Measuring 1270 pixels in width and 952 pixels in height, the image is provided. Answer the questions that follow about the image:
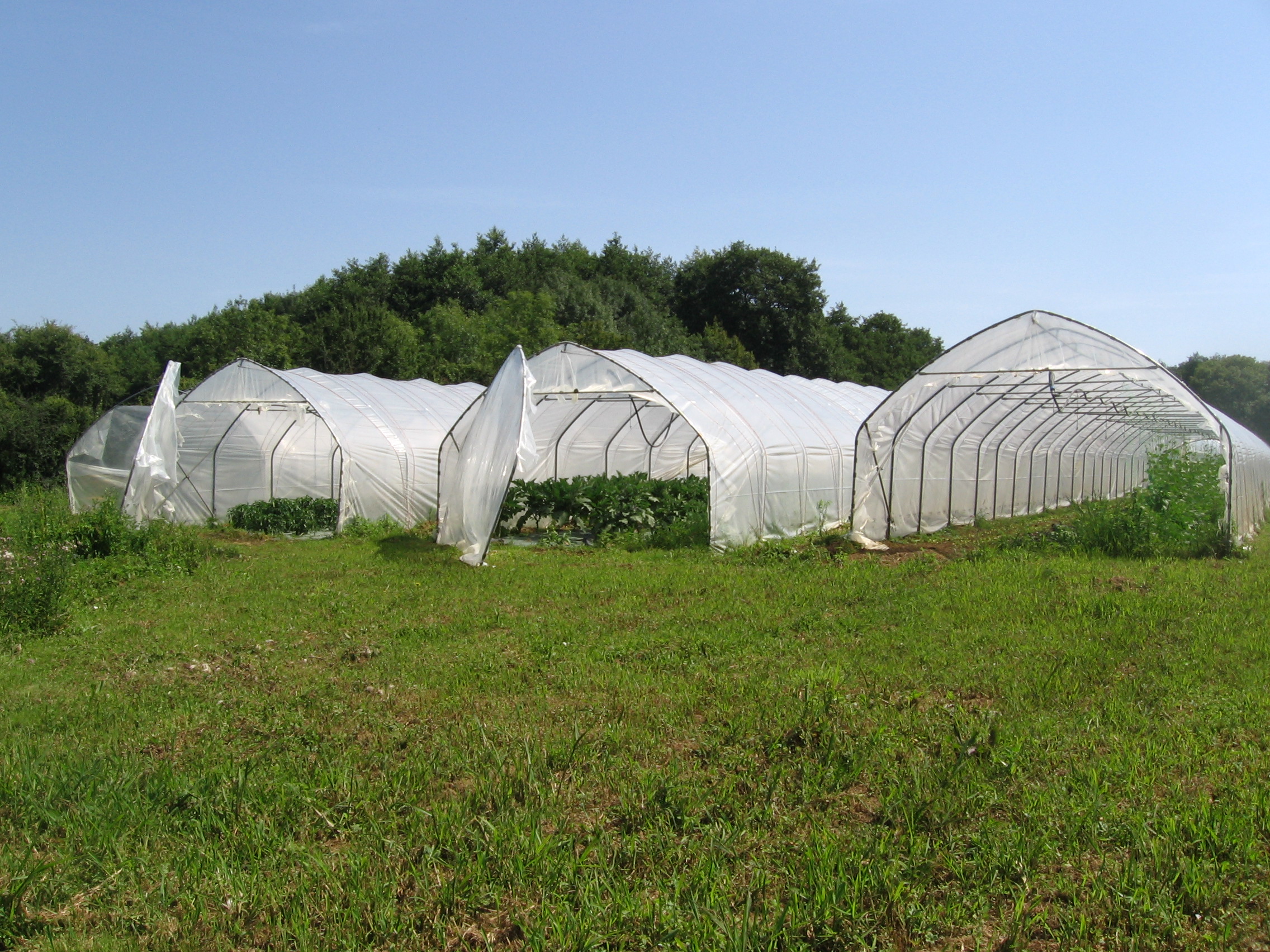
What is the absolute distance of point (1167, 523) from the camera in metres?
11.8

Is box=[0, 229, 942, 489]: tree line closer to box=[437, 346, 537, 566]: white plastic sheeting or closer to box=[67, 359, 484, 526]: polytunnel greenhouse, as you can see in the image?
box=[67, 359, 484, 526]: polytunnel greenhouse

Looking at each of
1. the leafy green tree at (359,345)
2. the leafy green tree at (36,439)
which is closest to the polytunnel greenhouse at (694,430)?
the leafy green tree at (359,345)

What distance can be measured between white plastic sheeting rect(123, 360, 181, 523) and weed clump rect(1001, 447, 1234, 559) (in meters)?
12.8

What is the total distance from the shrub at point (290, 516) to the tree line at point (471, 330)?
919cm

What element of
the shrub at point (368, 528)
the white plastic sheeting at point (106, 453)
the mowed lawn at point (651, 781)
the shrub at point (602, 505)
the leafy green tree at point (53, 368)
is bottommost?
the mowed lawn at point (651, 781)

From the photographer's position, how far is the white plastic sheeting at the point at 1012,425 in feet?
41.2

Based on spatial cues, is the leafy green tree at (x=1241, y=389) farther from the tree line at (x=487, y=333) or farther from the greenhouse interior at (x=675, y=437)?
the greenhouse interior at (x=675, y=437)

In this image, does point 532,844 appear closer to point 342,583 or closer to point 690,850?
point 690,850

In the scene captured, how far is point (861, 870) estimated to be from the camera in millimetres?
3486

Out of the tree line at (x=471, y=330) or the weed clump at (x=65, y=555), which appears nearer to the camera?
the weed clump at (x=65, y=555)

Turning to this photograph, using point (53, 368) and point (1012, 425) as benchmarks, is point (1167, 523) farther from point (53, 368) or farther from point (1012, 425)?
point (53, 368)

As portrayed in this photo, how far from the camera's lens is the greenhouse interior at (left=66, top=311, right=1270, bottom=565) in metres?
13.0

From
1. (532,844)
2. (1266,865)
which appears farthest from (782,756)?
(1266,865)

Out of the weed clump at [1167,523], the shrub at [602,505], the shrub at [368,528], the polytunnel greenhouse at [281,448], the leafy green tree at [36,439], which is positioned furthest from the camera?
the leafy green tree at [36,439]
